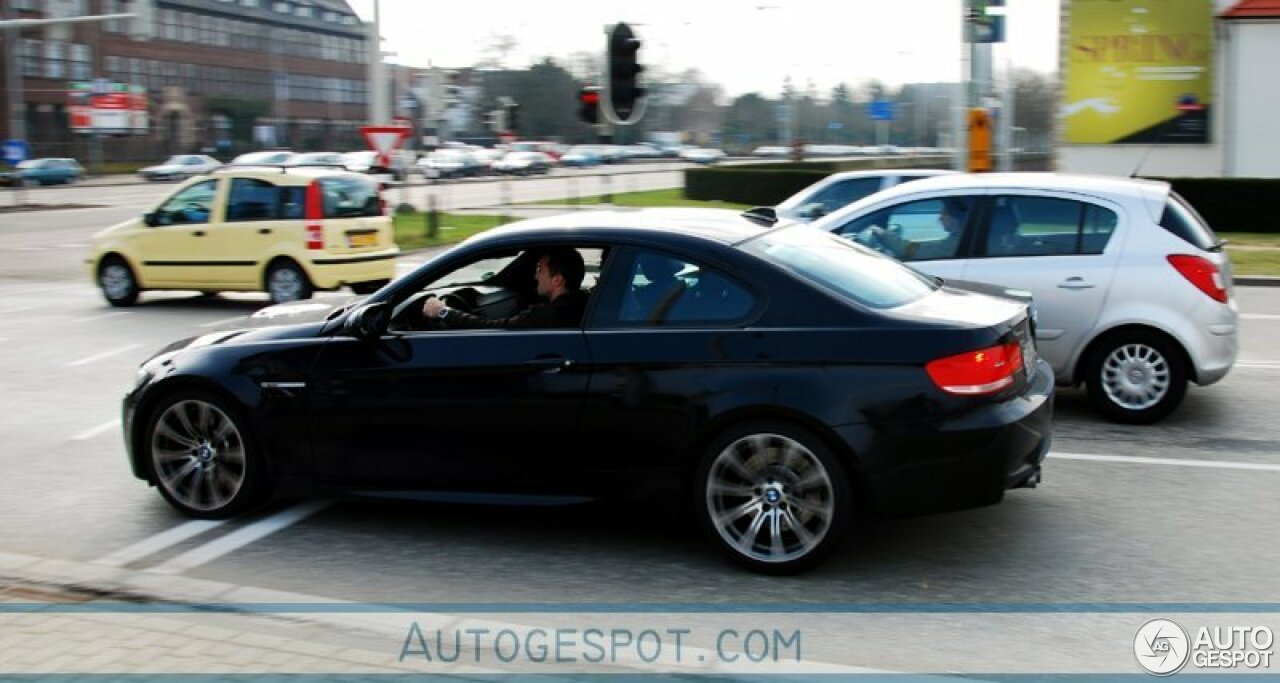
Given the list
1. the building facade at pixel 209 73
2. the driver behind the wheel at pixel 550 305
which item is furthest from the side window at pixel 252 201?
the building facade at pixel 209 73

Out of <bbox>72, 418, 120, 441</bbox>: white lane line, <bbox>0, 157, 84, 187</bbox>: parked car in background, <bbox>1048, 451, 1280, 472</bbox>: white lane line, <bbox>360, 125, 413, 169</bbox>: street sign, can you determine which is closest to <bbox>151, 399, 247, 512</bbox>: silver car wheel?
<bbox>72, 418, 120, 441</bbox>: white lane line

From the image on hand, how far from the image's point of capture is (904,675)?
4461 mm

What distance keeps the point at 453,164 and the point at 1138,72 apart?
127 ft

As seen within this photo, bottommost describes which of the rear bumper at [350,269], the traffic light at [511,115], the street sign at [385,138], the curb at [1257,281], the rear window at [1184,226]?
the curb at [1257,281]

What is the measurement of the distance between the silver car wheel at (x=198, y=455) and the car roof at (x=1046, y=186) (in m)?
4.63

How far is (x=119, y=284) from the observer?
16250 millimetres

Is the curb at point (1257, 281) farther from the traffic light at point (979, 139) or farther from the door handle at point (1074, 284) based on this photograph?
the door handle at point (1074, 284)

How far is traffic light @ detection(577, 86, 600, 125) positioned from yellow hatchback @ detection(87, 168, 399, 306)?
5.12 m

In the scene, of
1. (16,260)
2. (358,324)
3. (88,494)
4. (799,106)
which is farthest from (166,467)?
(799,106)

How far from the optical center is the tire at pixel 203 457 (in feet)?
20.9

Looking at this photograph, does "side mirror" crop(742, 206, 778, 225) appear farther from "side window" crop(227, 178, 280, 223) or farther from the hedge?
the hedge

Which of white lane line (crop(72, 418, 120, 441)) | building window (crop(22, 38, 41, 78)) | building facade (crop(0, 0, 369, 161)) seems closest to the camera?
white lane line (crop(72, 418, 120, 441))

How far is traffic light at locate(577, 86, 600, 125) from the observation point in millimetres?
20578

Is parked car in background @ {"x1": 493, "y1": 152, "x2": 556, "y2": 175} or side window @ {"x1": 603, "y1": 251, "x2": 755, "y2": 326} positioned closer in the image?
side window @ {"x1": 603, "y1": 251, "x2": 755, "y2": 326}
